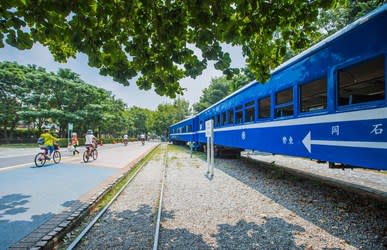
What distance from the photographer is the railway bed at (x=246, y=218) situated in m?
3.67

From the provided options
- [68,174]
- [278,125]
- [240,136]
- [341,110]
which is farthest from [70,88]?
[341,110]

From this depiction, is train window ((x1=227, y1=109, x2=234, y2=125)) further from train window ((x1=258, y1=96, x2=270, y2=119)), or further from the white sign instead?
train window ((x1=258, y1=96, x2=270, y2=119))

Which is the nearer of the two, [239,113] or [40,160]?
[239,113]

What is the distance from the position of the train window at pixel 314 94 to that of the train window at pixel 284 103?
362 millimetres

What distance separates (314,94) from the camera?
6039 millimetres

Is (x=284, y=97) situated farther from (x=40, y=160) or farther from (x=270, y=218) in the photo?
(x=40, y=160)

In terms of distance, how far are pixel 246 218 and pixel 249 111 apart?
5.23 meters

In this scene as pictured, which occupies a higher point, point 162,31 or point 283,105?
point 162,31

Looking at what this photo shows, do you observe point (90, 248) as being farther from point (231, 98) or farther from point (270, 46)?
point (231, 98)

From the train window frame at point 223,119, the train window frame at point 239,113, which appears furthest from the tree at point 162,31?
the train window frame at point 223,119

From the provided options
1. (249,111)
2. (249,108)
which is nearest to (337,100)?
(249,108)

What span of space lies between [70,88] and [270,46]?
33864 millimetres

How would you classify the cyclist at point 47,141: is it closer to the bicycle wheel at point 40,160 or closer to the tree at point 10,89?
the bicycle wheel at point 40,160

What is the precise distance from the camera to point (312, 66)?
5242 millimetres
